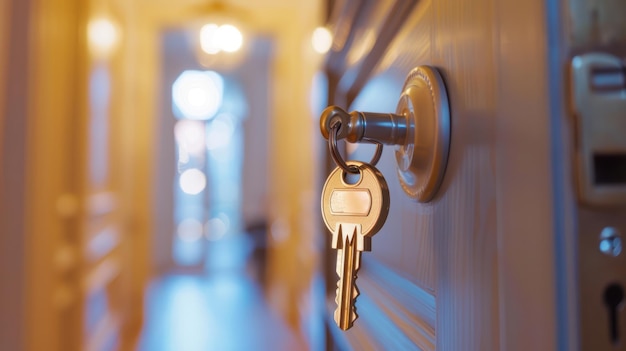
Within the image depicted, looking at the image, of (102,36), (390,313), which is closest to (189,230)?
(102,36)

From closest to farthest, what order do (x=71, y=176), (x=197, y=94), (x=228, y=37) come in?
1. (x=71, y=176)
2. (x=228, y=37)
3. (x=197, y=94)

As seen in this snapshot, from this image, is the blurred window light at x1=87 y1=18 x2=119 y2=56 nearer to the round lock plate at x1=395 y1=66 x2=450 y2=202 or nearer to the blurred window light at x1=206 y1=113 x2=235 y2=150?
the round lock plate at x1=395 y1=66 x2=450 y2=202

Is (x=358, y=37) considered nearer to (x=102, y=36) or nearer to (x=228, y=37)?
(x=102, y=36)

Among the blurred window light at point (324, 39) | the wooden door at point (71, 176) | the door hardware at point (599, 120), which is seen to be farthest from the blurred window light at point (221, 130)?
the door hardware at point (599, 120)

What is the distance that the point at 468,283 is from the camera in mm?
299

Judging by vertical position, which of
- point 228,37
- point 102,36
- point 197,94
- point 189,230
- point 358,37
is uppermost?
point 197,94

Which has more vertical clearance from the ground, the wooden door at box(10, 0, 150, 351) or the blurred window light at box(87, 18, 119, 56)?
the blurred window light at box(87, 18, 119, 56)

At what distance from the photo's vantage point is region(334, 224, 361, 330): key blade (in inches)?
16.1

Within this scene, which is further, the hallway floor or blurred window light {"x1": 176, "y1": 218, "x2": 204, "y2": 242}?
blurred window light {"x1": 176, "y1": 218, "x2": 204, "y2": 242}

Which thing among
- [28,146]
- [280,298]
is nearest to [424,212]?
[28,146]

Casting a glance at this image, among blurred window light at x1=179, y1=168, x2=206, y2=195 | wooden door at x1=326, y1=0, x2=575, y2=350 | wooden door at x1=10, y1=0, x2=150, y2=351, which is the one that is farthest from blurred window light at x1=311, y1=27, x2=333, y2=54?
blurred window light at x1=179, y1=168, x2=206, y2=195

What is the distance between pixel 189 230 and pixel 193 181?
0.76 m

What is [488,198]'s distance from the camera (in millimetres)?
275

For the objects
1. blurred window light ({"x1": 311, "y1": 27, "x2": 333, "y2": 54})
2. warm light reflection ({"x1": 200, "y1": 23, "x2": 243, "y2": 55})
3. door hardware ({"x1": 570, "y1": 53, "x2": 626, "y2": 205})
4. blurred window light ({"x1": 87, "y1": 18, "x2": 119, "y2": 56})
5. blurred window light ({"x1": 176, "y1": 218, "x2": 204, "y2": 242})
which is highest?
warm light reflection ({"x1": 200, "y1": 23, "x2": 243, "y2": 55})
